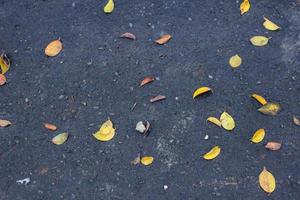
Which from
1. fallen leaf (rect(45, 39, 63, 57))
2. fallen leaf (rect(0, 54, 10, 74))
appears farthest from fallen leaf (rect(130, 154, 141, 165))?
fallen leaf (rect(0, 54, 10, 74))

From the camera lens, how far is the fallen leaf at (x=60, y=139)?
311 centimetres

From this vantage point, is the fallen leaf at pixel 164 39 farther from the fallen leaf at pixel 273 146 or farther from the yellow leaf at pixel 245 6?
the fallen leaf at pixel 273 146

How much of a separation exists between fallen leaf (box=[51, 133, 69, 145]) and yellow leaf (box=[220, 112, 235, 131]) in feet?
3.52

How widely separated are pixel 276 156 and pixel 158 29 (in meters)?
1.39

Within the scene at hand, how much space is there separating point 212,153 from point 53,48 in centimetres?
152

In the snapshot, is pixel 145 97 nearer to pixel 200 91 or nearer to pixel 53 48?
pixel 200 91

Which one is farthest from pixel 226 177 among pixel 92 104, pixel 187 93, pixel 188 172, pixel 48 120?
pixel 48 120

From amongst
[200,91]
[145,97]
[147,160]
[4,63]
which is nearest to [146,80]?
[145,97]

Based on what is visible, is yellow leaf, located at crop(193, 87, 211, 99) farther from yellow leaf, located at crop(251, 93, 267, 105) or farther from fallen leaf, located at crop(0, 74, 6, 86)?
fallen leaf, located at crop(0, 74, 6, 86)

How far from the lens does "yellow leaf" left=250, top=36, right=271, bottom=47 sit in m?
3.55

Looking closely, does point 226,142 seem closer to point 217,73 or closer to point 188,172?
point 188,172

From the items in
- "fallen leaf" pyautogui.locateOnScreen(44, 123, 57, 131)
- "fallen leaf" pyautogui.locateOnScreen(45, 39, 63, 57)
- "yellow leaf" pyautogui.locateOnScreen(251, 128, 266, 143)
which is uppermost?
"fallen leaf" pyautogui.locateOnScreen(45, 39, 63, 57)

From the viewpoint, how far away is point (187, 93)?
3301 millimetres

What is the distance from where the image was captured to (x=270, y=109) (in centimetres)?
318
